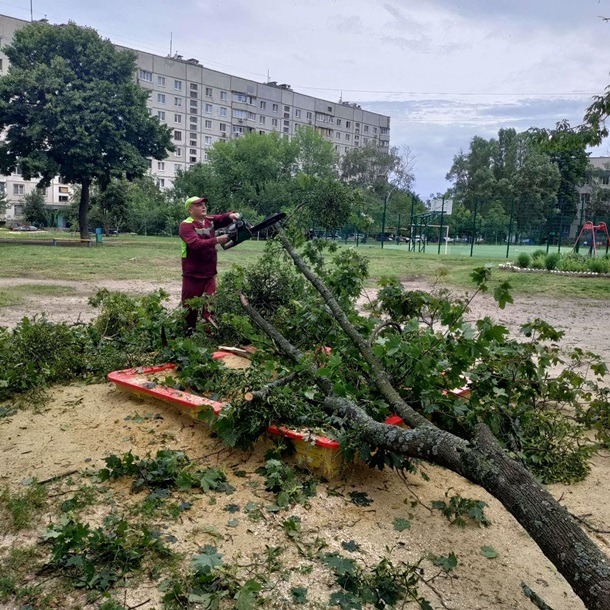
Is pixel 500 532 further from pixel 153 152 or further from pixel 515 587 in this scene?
pixel 153 152

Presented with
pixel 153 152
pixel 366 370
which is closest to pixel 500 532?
pixel 366 370

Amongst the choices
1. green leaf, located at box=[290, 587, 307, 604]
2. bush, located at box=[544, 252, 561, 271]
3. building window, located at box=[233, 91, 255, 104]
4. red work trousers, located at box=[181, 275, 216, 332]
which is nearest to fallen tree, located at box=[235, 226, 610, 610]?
green leaf, located at box=[290, 587, 307, 604]

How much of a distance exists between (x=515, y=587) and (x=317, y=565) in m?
0.81

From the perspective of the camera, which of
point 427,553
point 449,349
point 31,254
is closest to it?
point 427,553

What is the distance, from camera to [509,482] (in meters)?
2.26

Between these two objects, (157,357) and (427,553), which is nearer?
(427,553)

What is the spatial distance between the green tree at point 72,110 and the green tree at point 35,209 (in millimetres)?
30268

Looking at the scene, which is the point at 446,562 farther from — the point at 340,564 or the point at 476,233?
the point at 476,233

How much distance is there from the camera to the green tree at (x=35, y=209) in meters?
56.5

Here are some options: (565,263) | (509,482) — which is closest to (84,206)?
(565,263)

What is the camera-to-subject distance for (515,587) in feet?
8.13

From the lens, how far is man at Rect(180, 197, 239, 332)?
5.67 meters

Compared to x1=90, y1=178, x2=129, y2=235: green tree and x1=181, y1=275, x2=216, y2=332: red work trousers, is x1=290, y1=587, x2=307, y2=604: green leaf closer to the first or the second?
x1=181, y1=275, x2=216, y2=332: red work trousers

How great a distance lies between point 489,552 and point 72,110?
28.9m
